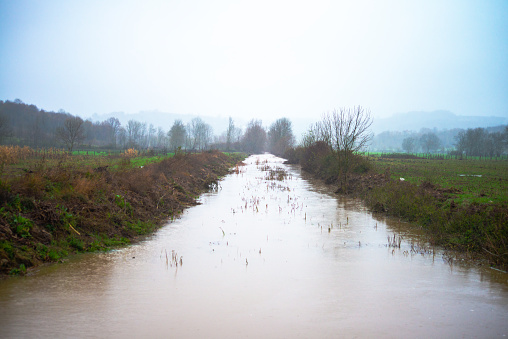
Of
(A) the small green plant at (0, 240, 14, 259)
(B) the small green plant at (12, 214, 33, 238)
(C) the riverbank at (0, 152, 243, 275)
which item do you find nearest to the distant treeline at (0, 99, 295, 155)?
(C) the riverbank at (0, 152, 243, 275)

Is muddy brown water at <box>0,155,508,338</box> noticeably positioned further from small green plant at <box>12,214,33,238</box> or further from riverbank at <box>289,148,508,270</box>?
small green plant at <box>12,214,33,238</box>

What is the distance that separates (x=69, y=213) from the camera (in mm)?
8898

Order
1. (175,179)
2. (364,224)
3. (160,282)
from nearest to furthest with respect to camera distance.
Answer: (160,282) → (364,224) → (175,179)

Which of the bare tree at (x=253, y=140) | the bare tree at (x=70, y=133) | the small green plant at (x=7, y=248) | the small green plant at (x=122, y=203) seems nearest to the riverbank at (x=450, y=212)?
the small green plant at (x=122, y=203)

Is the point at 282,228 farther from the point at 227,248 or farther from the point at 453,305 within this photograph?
the point at 453,305

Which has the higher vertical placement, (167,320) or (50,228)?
(50,228)

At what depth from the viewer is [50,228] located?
26.9 ft

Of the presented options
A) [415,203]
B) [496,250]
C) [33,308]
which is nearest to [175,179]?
[415,203]

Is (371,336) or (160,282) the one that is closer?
(371,336)

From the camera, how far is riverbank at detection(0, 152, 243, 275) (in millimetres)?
7246

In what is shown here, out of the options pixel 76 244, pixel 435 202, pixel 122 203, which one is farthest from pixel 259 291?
pixel 435 202

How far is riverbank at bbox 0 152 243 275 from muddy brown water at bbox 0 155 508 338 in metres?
0.54

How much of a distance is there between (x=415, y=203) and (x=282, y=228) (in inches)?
201

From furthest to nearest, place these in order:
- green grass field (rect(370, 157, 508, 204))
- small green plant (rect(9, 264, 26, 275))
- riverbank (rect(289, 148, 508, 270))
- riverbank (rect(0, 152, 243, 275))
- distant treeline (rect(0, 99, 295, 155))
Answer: distant treeline (rect(0, 99, 295, 155)) → green grass field (rect(370, 157, 508, 204)) → riverbank (rect(289, 148, 508, 270)) → riverbank (rect(0, 152, 243, 275)) → small green plant (rect(9, 264, 26, 275))
